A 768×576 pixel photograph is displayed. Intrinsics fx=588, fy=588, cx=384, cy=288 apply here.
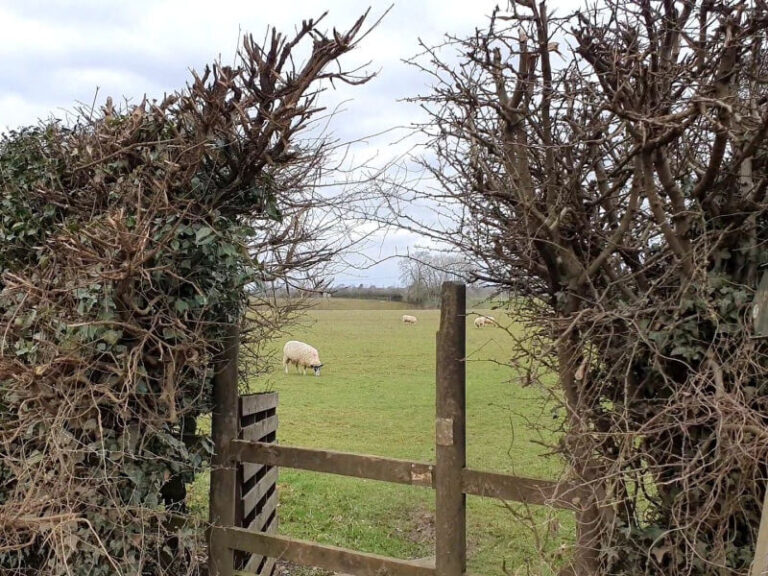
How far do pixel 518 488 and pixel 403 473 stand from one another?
2.21ft

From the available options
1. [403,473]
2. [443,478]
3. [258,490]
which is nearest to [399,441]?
[258,490]

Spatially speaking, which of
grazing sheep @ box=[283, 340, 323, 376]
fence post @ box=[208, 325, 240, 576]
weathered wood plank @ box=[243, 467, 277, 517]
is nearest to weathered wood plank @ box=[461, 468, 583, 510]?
→ fence post @ box=[208, 325, 240, 576]

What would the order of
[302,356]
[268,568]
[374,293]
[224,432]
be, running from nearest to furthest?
[224,432]
[268,568]
[374,293]
[302,356]

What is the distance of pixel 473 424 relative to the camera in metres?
12.6

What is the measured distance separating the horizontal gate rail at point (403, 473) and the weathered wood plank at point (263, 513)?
63 cm

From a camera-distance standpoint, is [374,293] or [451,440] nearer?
[451,440]

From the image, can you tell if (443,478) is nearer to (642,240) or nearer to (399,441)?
(642,240)

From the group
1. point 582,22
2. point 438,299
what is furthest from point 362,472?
point 582,22

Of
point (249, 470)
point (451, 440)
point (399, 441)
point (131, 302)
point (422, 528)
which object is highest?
point (131, 302)

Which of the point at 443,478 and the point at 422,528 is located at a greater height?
the point at 443,478

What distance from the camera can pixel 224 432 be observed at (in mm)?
3951

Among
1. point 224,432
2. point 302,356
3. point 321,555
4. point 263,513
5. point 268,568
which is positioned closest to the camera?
point 321,555

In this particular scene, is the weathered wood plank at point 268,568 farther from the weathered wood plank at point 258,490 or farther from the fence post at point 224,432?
the fence post at point 224,432

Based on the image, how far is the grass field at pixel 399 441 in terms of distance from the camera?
573cm
